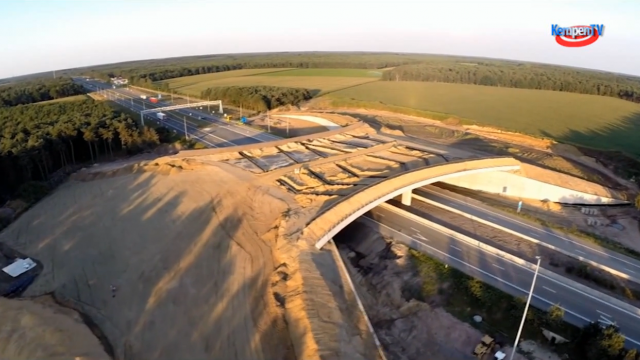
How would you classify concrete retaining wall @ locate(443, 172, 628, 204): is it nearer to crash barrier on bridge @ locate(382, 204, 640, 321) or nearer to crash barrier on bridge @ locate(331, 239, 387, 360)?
crash barrier on bridge @ locate(382, 204, 640, 321)

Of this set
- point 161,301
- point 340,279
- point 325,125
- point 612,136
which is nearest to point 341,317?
point 340,279

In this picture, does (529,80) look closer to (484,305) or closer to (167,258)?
(484,305)

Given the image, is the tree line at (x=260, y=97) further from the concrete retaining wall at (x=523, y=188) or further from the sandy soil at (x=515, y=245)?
the sandy soil at (x=515, y=245)

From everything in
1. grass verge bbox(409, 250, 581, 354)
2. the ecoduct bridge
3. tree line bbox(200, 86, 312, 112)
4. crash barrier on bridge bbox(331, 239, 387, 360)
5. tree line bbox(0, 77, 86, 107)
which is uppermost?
tree line bbox(0, 77, 86, 107)

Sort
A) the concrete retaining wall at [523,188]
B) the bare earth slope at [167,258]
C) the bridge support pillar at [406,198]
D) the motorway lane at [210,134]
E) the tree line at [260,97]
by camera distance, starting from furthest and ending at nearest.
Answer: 1. the tree line at [260,97]
2. the motorway lane at [210,134]
3. the concrete retaining wall at [523,188]
4. the bridge support pillar at [406,198]
5. the bare earth slope at [167,258]

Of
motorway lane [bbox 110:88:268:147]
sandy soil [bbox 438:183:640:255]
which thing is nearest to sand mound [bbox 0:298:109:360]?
sandy soil [bbox 438:183:640:255]

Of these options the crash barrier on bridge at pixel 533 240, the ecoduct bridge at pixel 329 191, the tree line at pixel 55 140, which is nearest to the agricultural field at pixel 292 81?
the tree line at pixel 55 140

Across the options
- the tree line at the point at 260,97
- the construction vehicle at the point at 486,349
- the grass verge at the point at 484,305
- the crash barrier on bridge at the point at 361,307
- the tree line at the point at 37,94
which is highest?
the tree line at the point at 37,94
